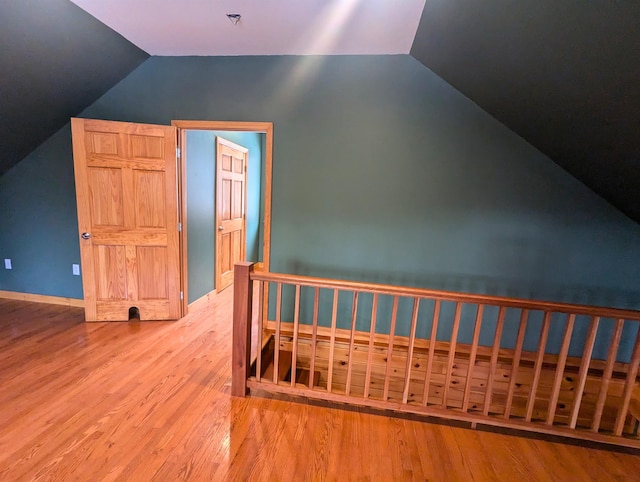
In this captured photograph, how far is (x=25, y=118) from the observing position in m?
2.77

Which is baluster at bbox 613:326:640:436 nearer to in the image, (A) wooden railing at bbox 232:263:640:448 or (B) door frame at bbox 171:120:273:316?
(A) wooden railing at bbox 232:263:640:448

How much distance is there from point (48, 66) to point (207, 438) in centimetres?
301

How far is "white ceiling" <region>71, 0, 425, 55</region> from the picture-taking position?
6.71ft

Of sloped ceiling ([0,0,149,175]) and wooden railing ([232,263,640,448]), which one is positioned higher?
sloped ceiling ([0,0,149,175])

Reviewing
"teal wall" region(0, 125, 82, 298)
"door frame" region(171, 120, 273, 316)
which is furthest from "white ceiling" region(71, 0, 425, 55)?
"teal wall" region(0, 125, 82, 298)

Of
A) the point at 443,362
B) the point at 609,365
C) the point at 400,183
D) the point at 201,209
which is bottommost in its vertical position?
the point at 443,362

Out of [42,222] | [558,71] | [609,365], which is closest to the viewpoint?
[558,71]

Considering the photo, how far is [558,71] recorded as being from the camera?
158cm

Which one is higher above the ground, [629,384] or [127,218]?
[127,218]

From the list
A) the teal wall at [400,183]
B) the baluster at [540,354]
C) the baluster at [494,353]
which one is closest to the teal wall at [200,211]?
the teal wall at [400,183]

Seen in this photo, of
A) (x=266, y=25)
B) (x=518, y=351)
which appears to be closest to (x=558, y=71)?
(x=518, y=351)

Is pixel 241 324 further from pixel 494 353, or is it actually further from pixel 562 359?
pixel 562 359

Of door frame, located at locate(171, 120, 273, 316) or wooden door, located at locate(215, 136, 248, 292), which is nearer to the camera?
door frame, located at locate(171, 120, 273, 316)

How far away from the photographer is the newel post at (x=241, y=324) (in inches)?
78.6
